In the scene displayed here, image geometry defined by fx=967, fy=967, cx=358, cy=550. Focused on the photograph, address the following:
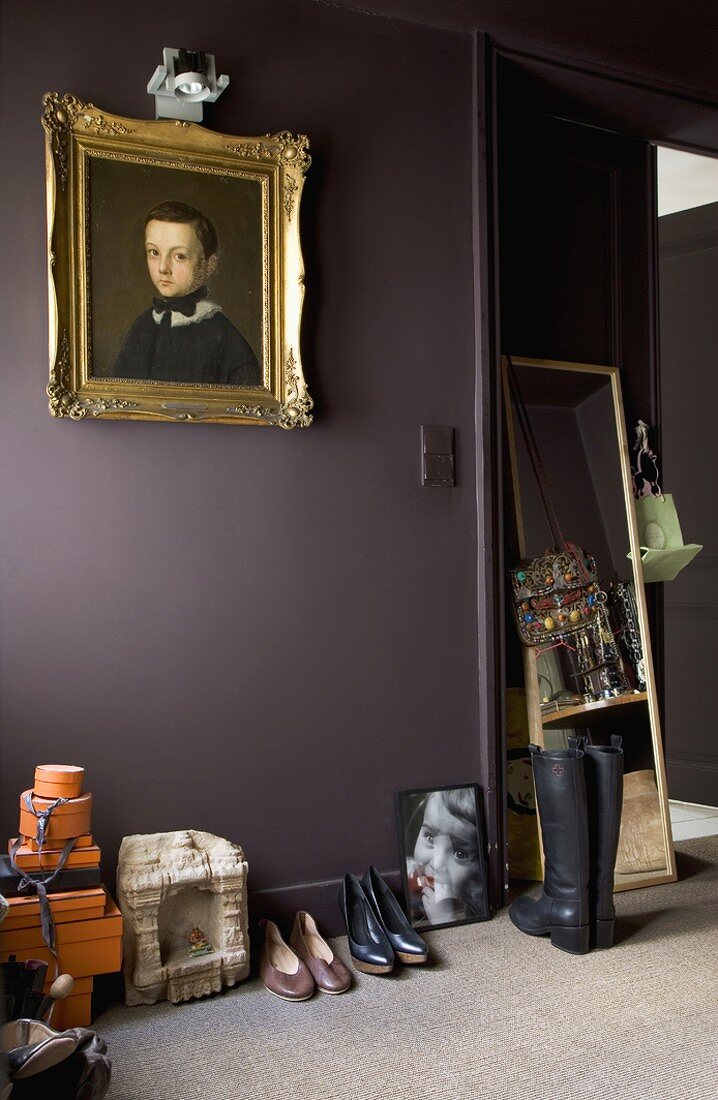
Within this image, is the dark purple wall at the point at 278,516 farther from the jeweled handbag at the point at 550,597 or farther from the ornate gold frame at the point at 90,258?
the jeweled handbag at the point at 550,597

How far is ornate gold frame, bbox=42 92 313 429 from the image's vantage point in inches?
103

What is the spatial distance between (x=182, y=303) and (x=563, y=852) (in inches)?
77.2

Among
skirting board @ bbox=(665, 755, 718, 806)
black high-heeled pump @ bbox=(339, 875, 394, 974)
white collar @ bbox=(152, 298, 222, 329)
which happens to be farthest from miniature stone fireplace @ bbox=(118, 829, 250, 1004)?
skirting board @ bbox=(665, 755, 718, 806)

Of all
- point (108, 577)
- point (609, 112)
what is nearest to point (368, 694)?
point (108, 577)

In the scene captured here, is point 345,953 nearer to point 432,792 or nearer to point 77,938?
point 432,792

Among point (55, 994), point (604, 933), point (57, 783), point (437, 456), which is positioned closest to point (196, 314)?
point (437, 456)

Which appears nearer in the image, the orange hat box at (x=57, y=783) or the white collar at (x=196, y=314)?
the orange hat box at (x=57, y=783)

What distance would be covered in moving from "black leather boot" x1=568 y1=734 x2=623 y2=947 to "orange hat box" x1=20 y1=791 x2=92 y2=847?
4.88ft

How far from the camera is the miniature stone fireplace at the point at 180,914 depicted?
8.18 feet

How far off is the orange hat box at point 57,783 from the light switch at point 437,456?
1.43m

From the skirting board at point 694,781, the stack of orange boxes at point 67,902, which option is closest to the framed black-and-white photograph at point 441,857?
the stack of orange boxes at point 67,902

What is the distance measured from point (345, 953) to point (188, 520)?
4.42 ft

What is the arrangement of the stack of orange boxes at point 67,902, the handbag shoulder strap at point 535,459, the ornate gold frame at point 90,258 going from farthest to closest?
the handbag shoulder strap at point 535,459
the ornate gold frame at point 90,258
the stack of orange boxes at point 67,902

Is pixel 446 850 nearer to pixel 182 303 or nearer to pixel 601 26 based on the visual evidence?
pixel 182 303
